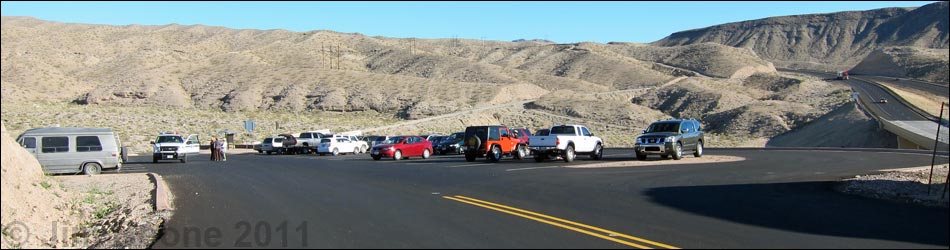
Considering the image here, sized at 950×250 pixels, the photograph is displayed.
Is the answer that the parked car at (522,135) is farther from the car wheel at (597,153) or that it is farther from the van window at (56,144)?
the van window at (56,144)

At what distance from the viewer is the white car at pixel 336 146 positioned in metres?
44.9

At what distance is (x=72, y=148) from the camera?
23547mm

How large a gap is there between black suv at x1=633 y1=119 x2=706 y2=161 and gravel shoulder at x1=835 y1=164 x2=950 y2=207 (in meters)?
9.52

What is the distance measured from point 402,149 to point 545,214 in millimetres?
25050

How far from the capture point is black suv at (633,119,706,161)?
2997 cm

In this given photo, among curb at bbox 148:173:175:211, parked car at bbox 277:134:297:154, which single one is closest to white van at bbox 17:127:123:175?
curb at bbox 148:173:175:211

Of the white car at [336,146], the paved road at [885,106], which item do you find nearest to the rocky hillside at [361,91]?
the paved road at [885,106]

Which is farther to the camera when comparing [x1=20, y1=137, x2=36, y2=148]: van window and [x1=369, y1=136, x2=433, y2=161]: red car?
[x1=369, y1=136, x2=433, y2=161]: red car

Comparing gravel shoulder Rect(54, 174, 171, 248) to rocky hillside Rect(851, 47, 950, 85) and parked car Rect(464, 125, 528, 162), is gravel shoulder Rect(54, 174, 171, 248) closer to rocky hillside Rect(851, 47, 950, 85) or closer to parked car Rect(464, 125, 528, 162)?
parked car Rect(464, 125, 528, 162)

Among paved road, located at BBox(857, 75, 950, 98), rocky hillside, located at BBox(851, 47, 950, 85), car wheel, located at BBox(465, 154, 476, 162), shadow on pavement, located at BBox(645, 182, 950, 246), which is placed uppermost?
rocky hillside, located at BBox(851, 47, 950, 85)

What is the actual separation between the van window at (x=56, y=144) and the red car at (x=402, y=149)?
1495 centimetres

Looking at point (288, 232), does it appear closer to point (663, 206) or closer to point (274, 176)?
point (663, 206)

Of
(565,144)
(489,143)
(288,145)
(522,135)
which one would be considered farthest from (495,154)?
(288,145)

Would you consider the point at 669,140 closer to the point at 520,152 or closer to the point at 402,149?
the point at 520,152
